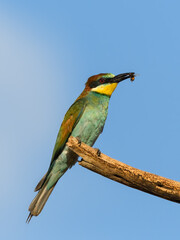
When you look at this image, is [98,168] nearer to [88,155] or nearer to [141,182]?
[88,155]

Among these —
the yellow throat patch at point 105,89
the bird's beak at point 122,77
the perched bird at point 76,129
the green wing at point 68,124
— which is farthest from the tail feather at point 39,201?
the bird's beak at point 122,77

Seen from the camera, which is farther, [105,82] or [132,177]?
[105,82]

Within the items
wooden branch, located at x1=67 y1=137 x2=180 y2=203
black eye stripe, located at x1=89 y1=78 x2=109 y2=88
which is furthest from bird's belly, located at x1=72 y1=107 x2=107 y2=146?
wooden branch, located at x1=67 y1=137 x2=180 y2=203

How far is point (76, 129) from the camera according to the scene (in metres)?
5.29

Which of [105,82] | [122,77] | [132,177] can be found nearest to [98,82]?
[105,82]

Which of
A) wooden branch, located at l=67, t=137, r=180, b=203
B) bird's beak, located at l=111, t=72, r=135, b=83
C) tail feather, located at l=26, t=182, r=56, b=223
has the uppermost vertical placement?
bird's beak, located at l=111, t=72, r=135, b=83

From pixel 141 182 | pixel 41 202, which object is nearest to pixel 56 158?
pixel 41 202

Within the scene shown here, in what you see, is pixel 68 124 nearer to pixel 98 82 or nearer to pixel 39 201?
pixel 98 82

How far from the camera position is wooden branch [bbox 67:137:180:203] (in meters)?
3.87

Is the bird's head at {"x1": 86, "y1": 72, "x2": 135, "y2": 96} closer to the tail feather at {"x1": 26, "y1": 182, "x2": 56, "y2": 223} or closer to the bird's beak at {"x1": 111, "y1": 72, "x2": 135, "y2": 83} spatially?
the bird's beak at {"x1": 111, "y1": 72, "x2": 135, "y2": 83}

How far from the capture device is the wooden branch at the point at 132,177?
3871 mm

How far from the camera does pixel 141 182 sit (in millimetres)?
3896

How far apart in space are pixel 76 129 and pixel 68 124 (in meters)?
0.14

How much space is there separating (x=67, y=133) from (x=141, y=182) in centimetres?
172
